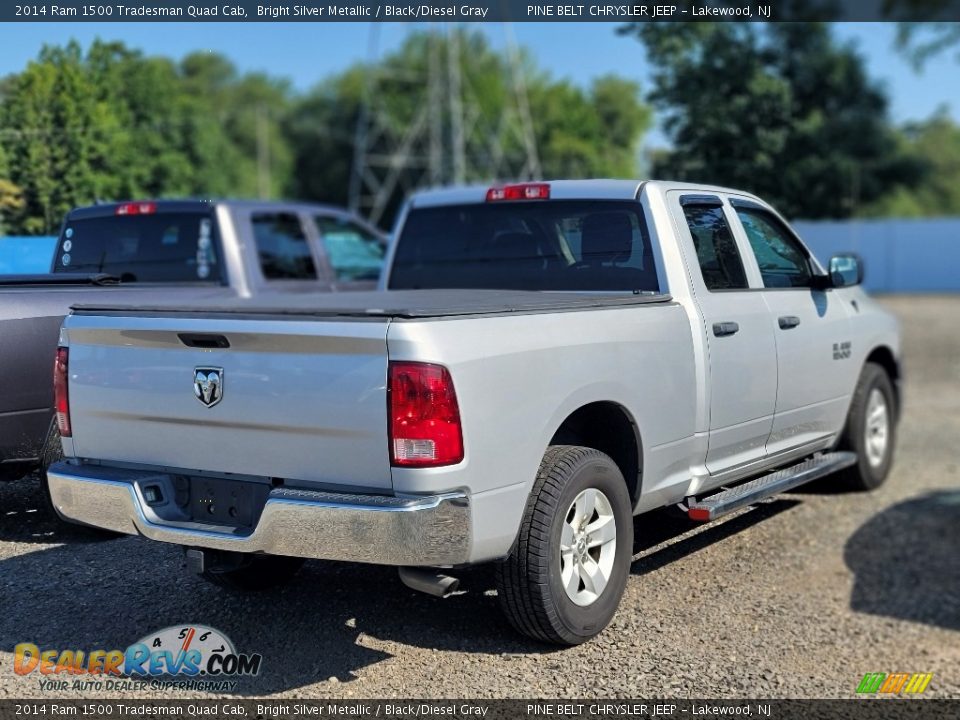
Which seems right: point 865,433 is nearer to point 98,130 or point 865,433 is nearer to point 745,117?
point 745,117

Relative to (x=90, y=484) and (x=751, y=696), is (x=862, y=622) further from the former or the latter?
(x=90, y=484)

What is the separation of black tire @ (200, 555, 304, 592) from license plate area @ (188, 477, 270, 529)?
2.47 feet

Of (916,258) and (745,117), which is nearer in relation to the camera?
(745,117)

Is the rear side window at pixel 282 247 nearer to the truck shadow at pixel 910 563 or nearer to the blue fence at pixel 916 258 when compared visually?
the truck shadow at pixel 910 563

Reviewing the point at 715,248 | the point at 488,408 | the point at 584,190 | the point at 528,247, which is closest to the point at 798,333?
the point at 715,248

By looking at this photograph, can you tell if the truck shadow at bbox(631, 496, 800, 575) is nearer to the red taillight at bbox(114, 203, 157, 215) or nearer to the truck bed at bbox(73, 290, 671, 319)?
the truck bed at bbox(73, 290, 671, 319)

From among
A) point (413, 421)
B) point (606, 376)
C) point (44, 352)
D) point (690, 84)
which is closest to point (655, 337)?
point (606, 376)

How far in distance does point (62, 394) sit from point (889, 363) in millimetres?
5784

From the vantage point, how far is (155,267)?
25.6ft

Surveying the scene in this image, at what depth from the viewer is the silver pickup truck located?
3986 millimetres

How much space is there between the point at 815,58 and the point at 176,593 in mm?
12177

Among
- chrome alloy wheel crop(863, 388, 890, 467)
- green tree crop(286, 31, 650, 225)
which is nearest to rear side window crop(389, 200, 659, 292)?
chrome alloy wheel crop(863, 388, 890, 467)

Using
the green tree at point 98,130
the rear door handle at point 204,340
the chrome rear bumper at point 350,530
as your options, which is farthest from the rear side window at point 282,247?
the chrome rear bumper at point 350,530

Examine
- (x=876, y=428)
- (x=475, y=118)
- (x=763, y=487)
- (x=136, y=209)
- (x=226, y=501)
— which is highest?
(x=475, y=118)
